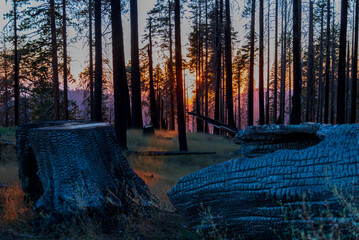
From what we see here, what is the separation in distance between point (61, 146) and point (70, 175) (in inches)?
17.6

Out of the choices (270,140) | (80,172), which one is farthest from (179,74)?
(270,140)

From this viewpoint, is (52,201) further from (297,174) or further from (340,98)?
(340,98)

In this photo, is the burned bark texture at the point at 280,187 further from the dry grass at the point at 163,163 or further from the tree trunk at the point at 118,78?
the tree trunk at the point at 118,78

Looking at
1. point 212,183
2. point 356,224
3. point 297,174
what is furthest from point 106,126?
point 356,224

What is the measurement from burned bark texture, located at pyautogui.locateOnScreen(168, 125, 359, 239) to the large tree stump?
50.4 inches

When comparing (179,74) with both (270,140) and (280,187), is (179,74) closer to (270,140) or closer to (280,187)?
(270,140)

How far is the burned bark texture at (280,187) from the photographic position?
2248 millimetres

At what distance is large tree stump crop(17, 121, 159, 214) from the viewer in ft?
11.7

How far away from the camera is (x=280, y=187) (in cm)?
245

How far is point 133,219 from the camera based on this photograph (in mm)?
3578

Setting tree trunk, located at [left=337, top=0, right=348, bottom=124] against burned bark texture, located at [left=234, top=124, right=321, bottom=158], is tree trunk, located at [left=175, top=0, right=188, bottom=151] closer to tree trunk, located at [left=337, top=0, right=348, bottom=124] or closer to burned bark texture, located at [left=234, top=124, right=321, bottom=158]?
burned bark texture, located at [left=234, top=124, right=321, bottom=158]

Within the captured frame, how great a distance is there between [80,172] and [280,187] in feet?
8.98

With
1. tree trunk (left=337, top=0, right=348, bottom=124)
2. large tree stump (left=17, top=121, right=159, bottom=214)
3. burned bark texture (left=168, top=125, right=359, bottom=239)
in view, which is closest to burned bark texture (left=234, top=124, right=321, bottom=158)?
burned bark texture (left=168, top=125, right=359, bottom=239)

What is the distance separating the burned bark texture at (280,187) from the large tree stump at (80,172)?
1280mm
